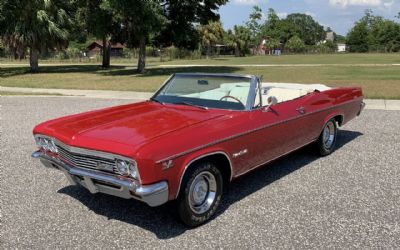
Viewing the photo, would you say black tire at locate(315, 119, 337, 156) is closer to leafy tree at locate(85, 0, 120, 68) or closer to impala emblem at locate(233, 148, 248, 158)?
impala emblem at locate(233, 148, 248, 158)

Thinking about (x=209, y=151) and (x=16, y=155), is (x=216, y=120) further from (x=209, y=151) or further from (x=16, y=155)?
(x=16, y=155)

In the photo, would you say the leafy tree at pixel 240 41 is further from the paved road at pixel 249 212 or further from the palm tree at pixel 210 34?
the paved road at pixel 249 212

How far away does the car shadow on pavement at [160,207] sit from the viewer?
4223 millimetres

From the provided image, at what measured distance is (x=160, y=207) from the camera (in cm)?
466

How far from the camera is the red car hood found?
3873mm

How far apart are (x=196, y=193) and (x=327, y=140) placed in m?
3.36

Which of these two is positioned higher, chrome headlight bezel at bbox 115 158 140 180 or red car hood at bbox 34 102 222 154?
red car hood at bbox 34 102 222 154

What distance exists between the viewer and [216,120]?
4.48 meters

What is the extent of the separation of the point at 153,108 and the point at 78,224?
5.36 feet

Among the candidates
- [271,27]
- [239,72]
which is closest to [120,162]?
[239,72]

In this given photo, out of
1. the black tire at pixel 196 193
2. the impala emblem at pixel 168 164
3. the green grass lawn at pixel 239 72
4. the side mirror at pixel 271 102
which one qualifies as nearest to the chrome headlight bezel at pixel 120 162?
the impala emblem at pixel 168 164

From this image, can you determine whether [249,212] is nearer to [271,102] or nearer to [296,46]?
[271,102]

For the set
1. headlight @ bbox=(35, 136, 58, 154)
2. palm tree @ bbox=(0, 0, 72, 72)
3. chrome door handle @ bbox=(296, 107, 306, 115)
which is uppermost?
palm tree @ bbox=(0, 0, 72, 72)

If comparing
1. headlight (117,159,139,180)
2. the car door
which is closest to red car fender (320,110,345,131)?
the car door
